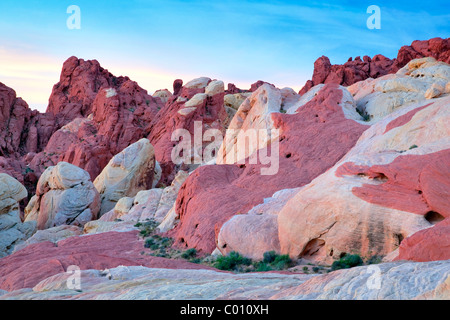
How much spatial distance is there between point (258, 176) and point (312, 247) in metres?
10.0

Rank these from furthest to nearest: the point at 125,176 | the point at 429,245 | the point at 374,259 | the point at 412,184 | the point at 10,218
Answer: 1. the point at 125,176
2. the point at 10,218
3. the point at 412,184
4. the point at 374,259
5. the point at 429,245

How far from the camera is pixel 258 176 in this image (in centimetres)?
2552

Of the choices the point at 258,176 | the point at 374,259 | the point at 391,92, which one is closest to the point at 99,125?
the point at 391,92

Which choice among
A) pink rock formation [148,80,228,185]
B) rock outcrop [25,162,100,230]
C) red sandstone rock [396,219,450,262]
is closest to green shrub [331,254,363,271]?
red sandstone rock [396,219,450,262]

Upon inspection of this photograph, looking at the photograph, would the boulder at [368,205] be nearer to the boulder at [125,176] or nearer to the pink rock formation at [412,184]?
the pink rock formation at [412,184]

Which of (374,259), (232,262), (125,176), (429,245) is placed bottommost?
(232,262)

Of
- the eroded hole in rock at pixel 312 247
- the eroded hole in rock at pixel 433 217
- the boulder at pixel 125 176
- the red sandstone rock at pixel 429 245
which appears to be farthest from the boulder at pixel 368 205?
the boulder at pixel 125 176

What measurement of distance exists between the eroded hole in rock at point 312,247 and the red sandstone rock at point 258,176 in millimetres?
5196

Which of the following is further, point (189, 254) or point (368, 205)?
point (189, 254)

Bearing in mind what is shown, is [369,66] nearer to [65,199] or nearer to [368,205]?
[65,199]

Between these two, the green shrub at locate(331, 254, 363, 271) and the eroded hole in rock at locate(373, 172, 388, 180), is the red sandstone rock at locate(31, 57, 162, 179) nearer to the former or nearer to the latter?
the eroded hole in rock at locate(373, 172, 388, 180)

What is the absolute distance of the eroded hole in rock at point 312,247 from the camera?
15586 millimetres
